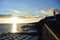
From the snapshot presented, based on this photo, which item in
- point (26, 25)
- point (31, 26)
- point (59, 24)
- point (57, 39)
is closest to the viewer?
point (57, 39)

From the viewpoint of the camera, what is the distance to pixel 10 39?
501 centimetres

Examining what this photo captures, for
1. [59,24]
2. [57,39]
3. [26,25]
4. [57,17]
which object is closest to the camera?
[57,39]

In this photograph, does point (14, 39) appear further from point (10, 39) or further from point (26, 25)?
point (26, 25)

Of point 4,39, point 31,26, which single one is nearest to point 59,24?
point 4,39

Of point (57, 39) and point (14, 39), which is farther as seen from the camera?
point (14, 39)

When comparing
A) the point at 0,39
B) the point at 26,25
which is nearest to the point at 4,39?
the point at 0,39

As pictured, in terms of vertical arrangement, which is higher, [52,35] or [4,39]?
[52,35]

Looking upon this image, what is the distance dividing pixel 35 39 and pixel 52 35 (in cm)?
170

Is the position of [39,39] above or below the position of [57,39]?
below

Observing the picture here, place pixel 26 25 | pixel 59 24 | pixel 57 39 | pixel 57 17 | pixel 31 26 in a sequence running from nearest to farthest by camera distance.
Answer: pixel 57 39
pixel 59 24
pixel 57 17
pixel 31 26
pixel 26 25

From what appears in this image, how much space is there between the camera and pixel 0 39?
16.5ft

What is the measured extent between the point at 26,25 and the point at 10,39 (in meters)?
4.25

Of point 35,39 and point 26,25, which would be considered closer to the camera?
point 35,39

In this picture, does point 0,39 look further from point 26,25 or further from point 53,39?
point 26,25
